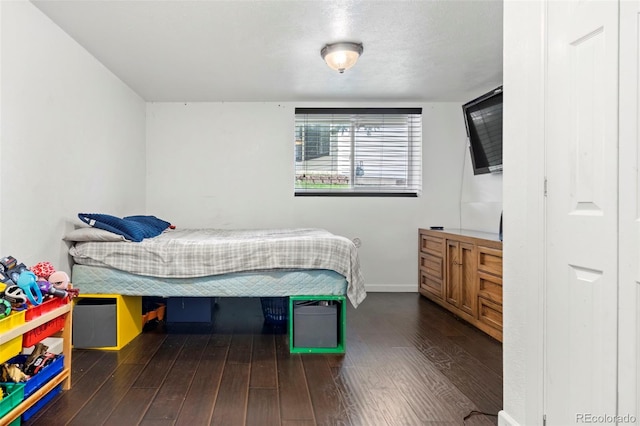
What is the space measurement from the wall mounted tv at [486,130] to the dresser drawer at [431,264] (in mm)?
996

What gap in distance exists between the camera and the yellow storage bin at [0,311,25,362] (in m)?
1.52

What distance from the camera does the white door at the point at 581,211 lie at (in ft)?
3.74

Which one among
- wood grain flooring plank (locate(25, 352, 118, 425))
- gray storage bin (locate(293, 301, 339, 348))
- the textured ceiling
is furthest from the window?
wood grain flooring plank (locate(25, 352, 118, 425))

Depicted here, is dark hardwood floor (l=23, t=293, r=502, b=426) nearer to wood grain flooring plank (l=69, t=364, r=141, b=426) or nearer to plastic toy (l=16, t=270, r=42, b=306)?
wood grain flooring plank (l=69, t=364, r=141, b=426)

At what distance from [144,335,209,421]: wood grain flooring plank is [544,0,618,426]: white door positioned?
1.62 metres

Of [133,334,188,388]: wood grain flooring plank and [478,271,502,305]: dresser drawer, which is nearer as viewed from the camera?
[133,334,188,388]: wood grain flooring plank

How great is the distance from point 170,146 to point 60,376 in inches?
114

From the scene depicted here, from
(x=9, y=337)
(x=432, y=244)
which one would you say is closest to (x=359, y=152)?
(x=432, y=244)

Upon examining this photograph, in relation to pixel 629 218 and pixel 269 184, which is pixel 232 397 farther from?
pixel 269 184

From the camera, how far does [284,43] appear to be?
9.10 feet

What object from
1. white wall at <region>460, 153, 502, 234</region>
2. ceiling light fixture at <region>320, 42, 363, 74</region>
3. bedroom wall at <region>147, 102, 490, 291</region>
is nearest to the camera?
ceiling light fixture at <region>320, 42, 363, 74</region>

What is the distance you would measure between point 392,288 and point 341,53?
274 centimetres

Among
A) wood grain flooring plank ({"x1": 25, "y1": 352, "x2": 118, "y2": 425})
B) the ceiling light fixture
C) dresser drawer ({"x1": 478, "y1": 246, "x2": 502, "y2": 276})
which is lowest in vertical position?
wood grain flooring plank ({"x1": 25, "y1": 352, "x2": 118, "y2": 425})

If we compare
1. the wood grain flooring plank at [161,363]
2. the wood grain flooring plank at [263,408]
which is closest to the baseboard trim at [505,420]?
the wood grain flooring plank at [263,408]
